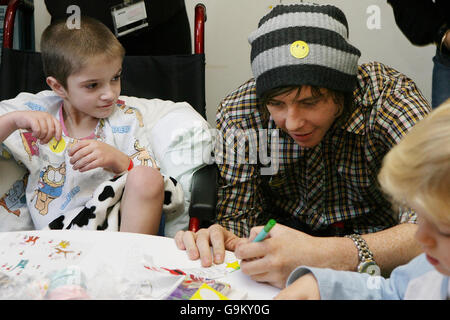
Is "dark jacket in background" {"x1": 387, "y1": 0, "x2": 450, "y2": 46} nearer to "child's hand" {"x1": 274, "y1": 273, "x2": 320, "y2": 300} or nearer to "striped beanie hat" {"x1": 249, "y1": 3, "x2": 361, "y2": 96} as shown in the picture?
"striped beanie hat" {"x1": 249, "y1": 3, "x2": 361, "y2": 96}

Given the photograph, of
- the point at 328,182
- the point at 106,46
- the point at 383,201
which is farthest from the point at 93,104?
the point at 383,201

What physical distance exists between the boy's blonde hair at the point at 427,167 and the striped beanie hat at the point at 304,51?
0.55 metres

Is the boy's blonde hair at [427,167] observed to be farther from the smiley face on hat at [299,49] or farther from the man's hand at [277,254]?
the smiley face on hat at [299,49]

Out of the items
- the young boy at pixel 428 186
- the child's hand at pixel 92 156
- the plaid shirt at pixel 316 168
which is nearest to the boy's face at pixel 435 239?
the young boy at pixel 428 186

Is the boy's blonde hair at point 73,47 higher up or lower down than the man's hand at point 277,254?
higher up

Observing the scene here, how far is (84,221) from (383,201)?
0.84m

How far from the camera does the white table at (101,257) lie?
32.8 inches

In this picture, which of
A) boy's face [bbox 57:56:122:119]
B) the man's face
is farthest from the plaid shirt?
boy's face [bbox 57:56:122:119]

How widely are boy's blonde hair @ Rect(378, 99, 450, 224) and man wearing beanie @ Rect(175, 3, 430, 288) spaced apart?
1.11 ft

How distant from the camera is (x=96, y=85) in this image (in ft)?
4.96

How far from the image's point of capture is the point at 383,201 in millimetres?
1396

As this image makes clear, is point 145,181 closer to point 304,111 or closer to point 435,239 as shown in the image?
point 304,111

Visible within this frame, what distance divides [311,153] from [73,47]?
82 centimetres

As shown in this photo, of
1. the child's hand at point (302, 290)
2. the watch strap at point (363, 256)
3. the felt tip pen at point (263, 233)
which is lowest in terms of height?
the watch strap at point (363, 256)
